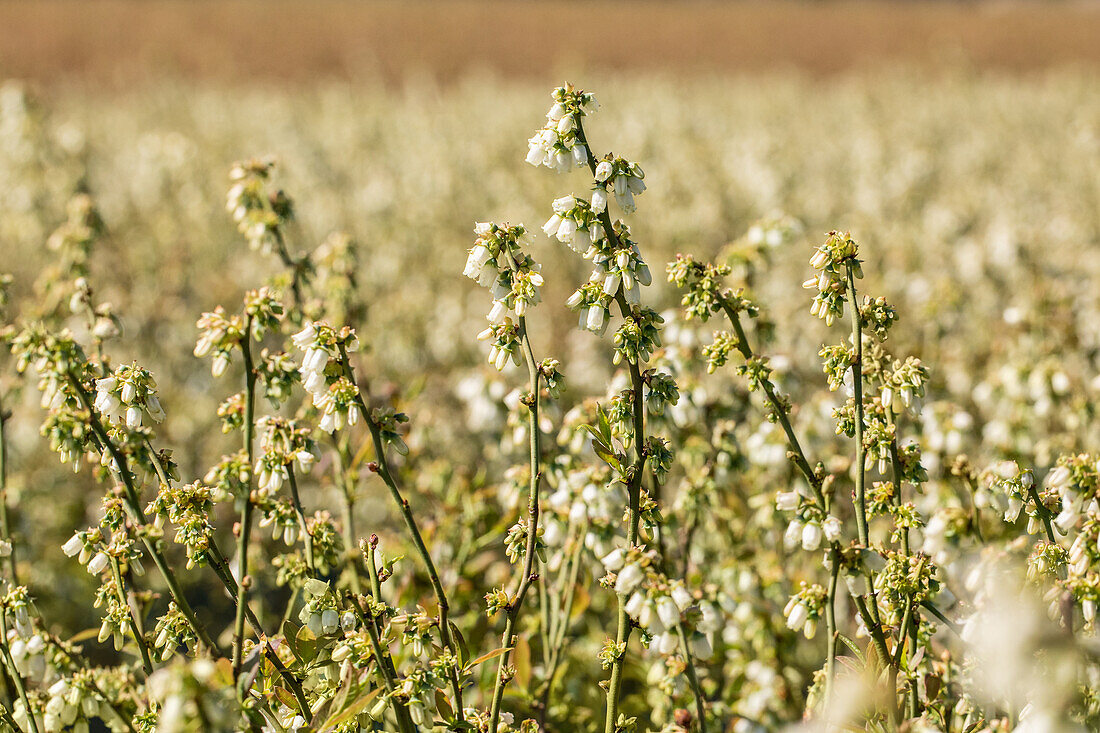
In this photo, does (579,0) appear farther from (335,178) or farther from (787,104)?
(335,178)

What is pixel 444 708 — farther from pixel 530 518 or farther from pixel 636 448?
pixel 636 448

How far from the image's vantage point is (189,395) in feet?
20.1

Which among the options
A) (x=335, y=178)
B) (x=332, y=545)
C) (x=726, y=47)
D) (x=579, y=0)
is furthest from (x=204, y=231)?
(x=579, y=0)

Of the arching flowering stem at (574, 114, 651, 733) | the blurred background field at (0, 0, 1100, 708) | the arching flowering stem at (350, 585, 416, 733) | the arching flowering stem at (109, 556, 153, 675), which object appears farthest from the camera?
the blurred background field at (0, 0, 1100, 708)

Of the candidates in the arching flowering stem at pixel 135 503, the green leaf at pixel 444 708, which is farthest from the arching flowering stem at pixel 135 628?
the green leaf at pixel 444 708

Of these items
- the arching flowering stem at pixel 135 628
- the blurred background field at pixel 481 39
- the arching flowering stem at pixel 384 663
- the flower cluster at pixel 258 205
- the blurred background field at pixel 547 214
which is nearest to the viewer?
Answer: the arching flowering stem at pixel 384 663

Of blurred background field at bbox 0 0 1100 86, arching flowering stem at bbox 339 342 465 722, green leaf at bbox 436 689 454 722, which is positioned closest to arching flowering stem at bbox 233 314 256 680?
arching flowering stem at bbox 339 342 465 722

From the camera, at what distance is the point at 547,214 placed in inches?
341

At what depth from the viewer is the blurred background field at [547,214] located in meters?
4.81

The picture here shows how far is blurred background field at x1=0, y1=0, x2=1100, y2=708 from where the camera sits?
4.81 metres

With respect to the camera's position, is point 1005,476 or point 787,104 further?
point 787,104

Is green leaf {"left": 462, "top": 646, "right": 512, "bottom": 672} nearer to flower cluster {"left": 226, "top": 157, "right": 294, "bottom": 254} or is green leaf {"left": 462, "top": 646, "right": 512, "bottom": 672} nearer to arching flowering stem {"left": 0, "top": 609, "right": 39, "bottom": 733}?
arching flowering stem {"left": 0, "top": 609, "right": 39, "bottom": 733}

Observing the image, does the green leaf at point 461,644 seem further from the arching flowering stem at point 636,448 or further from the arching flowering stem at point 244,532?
the arching flowering stem at point 244,532

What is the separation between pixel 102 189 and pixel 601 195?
8829 millimetres
